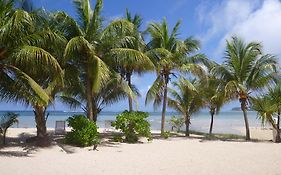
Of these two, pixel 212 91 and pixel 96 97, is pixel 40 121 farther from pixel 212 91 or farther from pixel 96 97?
pixel 212 91

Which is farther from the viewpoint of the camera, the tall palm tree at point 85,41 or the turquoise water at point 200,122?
the turquoise water at point 200,122

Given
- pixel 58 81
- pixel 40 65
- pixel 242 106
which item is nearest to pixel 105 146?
pixel 58 81

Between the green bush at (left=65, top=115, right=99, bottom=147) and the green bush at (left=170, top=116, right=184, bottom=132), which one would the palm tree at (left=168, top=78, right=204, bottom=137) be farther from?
Answer: the green bush at (left=65, top=115, right=99, bottom=147)

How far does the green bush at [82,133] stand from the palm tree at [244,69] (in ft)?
26.3

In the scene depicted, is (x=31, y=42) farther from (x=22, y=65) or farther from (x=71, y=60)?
(x=71, y=60)

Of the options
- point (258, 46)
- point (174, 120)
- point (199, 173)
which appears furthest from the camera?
point (174, 120)

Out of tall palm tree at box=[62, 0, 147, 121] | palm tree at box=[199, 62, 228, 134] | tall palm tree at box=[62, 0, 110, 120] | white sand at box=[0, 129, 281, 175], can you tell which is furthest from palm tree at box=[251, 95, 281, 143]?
tall palm tree at box=[62, 0, 110, 120]

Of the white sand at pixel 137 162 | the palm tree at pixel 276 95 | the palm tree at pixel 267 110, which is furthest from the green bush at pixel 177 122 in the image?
the white sand at pixel 137 162

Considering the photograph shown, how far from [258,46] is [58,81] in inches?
455

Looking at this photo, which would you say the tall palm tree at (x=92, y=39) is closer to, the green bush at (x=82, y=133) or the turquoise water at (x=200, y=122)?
the green bush at (x=82, y=133)

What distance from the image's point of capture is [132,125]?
15688 millimetres

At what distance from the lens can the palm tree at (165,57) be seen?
1798cm

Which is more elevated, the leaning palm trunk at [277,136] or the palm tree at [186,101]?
the palm tree at [186,101]

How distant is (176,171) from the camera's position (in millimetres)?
8414
